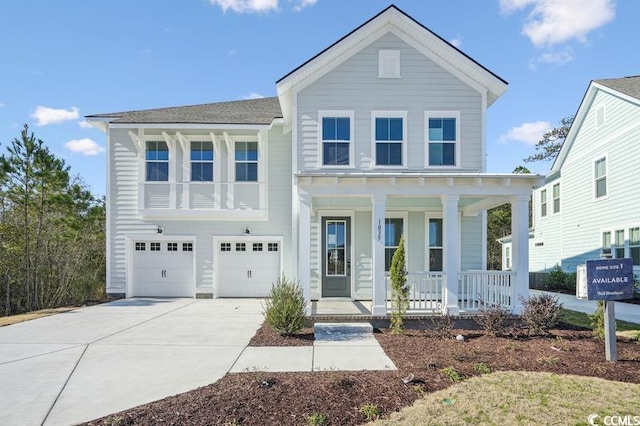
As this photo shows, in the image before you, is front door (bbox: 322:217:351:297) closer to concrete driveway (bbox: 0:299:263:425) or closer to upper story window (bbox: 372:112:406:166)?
upper story window (bbox: 372:112:406:166)

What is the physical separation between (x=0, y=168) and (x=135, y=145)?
433 centimetres

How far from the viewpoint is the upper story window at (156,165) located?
13734 mm

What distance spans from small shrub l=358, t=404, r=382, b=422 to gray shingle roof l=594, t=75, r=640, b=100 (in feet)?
50.7

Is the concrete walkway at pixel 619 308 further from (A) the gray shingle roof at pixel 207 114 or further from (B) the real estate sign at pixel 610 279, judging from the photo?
(A) the gray shingle roof at pixel 207 114

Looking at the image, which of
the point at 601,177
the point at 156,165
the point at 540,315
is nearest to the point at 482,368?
the point at 540,315

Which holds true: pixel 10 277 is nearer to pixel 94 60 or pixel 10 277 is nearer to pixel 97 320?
pixel 97 320

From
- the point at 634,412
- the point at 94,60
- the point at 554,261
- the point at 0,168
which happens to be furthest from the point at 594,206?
the point at 0,168

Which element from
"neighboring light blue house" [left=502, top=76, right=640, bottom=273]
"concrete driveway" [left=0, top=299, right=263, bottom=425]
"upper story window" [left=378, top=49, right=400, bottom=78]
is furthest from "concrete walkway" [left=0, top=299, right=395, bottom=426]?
"neighboring light blue house" [left=502, top=76, right=640, bottom=273]

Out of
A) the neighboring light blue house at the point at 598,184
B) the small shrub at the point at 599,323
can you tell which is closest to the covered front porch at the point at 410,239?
the small shrub at the point at 599,323

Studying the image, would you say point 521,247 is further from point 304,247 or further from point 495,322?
point 304,247

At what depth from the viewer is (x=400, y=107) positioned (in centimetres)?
1155

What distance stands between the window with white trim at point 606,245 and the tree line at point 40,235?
19771 mm

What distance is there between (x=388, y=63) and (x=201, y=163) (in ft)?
23.6

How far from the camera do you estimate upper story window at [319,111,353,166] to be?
11.4 m
